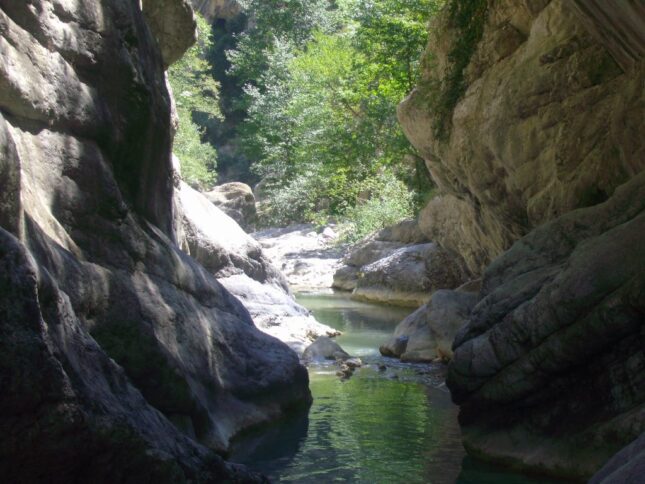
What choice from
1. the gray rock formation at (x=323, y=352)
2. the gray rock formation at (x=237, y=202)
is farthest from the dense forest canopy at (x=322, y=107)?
the gray rock formation at (x=323, y=352)

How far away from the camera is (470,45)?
1423 centimetres

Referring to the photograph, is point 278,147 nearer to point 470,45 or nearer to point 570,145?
point 470,45

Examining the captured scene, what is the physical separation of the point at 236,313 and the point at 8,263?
800cm

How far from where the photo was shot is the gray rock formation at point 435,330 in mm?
14266

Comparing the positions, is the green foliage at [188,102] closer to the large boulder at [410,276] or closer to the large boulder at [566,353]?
the large boulder at [410,276]

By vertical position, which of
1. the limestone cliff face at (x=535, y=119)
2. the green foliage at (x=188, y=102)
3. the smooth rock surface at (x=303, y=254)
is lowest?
the limestone cliff face at (x=535, y=119)

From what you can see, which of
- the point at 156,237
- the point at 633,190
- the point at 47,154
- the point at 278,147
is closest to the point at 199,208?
the point at 156,237

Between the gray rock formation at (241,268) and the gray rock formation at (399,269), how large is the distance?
6083mm

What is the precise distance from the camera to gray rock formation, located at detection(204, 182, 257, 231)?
39.7 m

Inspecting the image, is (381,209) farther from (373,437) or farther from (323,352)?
(373,437)

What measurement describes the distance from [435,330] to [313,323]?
356 cm

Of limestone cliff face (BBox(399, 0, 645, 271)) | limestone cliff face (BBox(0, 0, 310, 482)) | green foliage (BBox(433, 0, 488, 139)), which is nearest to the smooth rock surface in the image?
green foliage (BBox(433, 0, 488, 139))

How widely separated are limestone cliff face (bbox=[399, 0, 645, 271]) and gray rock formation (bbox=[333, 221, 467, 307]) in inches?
299

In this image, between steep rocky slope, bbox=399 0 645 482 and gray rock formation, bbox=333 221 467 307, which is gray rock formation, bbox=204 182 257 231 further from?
steep rocky slope, bbox=399 0 645 482
